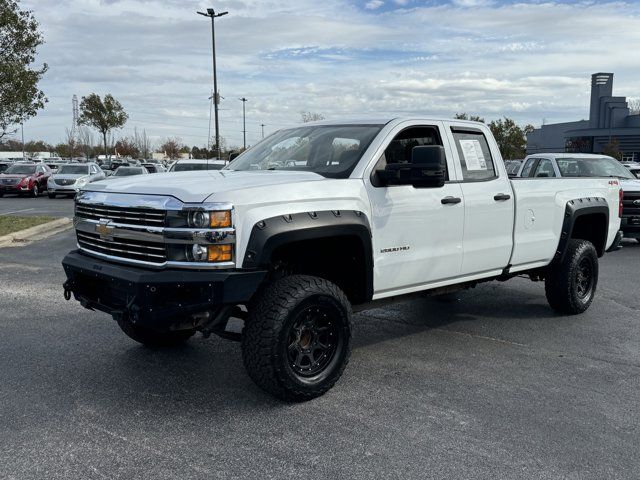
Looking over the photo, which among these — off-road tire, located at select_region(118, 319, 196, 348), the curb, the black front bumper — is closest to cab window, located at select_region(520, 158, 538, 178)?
off-road tire, located at select_region(118, 319, 196, 348)

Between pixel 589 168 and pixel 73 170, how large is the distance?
21.6 meters

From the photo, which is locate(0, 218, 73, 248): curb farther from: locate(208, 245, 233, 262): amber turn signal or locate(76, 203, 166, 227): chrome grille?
locate(208, 245, 233, 262): amber turn signal

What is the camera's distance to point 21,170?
27688mm

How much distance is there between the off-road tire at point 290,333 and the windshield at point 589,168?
9099mm

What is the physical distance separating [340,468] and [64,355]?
2942 millimetres

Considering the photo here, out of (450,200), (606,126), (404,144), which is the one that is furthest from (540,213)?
(606,126)

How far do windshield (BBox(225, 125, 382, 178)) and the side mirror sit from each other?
14.4 inches

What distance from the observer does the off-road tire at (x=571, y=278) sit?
6.73 metres

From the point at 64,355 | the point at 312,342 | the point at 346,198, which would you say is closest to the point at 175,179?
the point at 346,198

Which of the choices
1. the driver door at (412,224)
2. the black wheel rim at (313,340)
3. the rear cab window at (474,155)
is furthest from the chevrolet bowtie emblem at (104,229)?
the rear cab window at (474,155)

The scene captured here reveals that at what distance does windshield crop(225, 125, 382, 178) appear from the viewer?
4.93 metres

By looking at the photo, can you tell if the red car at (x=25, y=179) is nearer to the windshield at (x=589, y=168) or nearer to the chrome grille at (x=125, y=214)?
the windshield at (x=589, y=168)

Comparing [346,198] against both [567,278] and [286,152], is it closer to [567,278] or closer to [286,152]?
[286,152]

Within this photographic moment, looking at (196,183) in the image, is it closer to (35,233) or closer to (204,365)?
(204,365)
